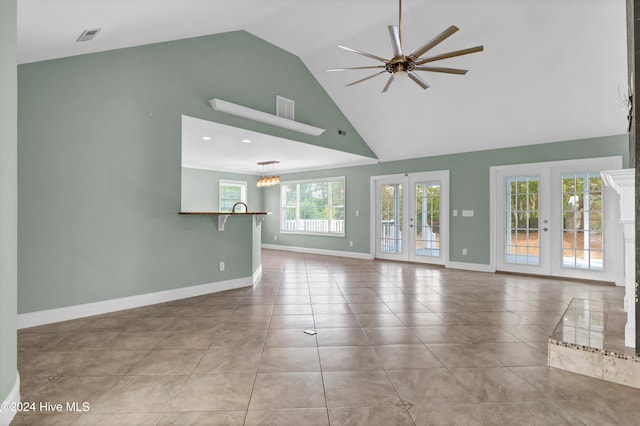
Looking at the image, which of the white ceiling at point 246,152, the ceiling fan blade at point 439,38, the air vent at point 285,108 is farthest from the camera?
the air vent at point 285,108

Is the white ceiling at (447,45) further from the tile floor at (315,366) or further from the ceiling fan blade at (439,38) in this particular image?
the tile floor at (315,366)

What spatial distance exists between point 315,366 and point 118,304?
2617 mm

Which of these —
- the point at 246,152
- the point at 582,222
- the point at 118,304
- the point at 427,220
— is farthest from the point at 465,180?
the point at 118,304

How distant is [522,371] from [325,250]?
268 inches

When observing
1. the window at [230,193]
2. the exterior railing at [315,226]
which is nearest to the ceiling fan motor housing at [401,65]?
the exterior railing at [315,226]

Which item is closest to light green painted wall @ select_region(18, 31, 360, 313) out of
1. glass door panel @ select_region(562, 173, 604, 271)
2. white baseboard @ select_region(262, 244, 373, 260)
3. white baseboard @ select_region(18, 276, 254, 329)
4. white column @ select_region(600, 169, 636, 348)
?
white baseboard @ select_region(18, 276, 254, 329)

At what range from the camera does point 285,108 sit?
18.7 ft

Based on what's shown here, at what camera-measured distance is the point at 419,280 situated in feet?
18.4

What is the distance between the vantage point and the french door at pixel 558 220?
17.8 ft

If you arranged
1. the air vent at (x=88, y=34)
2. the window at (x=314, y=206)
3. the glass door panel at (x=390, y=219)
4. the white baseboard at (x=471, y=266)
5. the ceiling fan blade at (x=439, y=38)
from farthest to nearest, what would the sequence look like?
1. the window at (x=314, y=206)
2. the glass door panel at (x=390, y=219)
3. the white baseboard at (x=471, y=266)
4. the air vent at (x=88, y=34)
5. the ceiling fan blade at (x=439, y=38)

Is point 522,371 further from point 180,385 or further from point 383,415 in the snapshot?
point 180,385

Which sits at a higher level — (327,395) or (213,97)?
→ (213,97)

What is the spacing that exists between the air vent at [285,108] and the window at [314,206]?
129 inches

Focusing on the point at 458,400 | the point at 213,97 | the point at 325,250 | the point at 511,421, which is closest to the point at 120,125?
the point at 213,97
